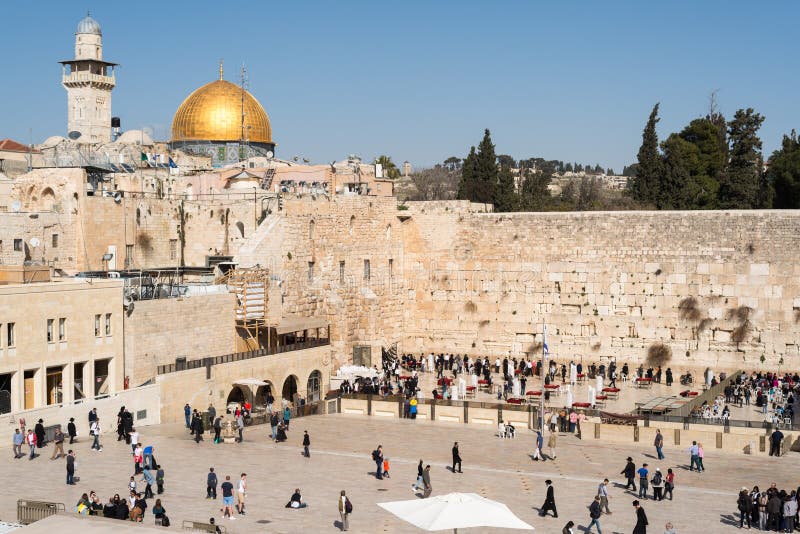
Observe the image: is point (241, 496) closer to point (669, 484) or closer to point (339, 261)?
point (669, 484)

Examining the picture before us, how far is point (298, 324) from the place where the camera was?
106ft

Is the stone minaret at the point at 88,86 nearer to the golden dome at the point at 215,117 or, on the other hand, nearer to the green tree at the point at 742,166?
the golden dome at the point at 215,117

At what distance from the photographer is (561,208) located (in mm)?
51719

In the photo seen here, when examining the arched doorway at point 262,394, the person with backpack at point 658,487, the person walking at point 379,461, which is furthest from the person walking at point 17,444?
the person with backpack at point 658,487

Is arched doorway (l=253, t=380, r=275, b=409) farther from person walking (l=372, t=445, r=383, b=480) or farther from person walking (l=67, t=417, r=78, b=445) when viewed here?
person walking (l=372, t=445, r=383, b=480)

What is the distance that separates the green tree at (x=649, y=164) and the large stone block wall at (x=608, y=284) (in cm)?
798

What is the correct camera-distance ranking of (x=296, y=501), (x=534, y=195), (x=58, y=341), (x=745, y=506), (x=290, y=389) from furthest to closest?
1. (x=534, y=195)
2. (x=290, y=389)
3. (x=58, y=341)
4. (x=296, y=501)
5. (x=745, y=506)

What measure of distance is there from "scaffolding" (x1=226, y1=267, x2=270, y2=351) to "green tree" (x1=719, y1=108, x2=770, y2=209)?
20301 millimetres

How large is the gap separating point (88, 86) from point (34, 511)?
40.4 meters

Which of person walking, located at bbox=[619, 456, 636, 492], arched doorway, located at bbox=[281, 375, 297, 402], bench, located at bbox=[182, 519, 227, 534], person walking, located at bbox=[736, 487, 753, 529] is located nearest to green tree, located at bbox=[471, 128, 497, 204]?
arched doorway, located at bbox=[281, 375, 297, 402]

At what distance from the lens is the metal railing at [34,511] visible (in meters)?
15.9

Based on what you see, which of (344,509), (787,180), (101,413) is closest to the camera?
(344,509)

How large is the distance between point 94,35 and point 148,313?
102ft

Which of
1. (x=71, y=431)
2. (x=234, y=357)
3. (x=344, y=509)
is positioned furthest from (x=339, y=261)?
(x=344, y=509)
